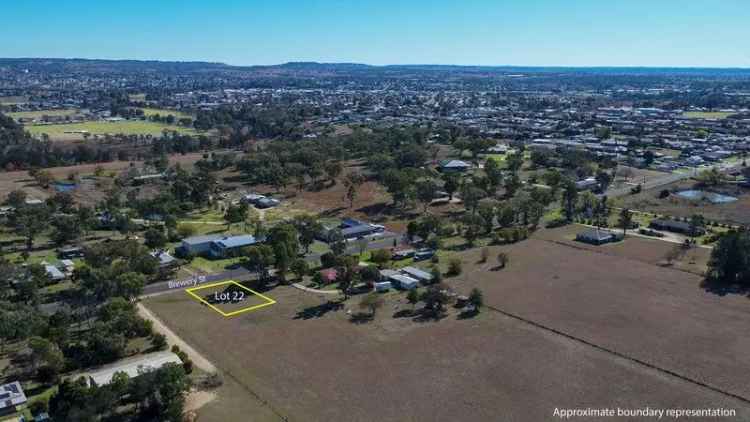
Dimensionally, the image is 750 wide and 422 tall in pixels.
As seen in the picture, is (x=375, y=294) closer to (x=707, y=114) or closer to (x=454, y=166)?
(x=454, y=166)

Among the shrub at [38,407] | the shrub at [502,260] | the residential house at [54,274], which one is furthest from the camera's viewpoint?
the shrub at [502,260]

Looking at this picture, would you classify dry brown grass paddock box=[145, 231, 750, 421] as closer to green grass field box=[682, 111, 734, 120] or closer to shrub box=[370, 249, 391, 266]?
shrub box=[370, 249, 391, 266]

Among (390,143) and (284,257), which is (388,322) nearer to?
(284,257)

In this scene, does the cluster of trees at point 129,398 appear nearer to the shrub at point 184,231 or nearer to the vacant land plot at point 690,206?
the shrub at point 184,231

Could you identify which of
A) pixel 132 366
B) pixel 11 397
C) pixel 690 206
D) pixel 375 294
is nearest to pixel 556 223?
pixel 690 206

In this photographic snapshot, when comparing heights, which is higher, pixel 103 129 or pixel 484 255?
pixel 484 255

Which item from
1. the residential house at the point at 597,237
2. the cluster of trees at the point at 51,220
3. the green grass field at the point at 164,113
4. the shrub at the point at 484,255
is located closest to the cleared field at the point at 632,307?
the shrub at the point at 484,255

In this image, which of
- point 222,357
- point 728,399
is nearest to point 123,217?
point 222,357
